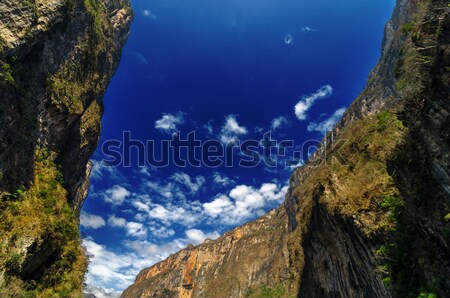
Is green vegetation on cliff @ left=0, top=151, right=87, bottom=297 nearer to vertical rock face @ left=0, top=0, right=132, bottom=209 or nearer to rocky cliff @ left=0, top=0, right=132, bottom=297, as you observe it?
rocky cliff @ left=0, top=0, right=132, bottom=297

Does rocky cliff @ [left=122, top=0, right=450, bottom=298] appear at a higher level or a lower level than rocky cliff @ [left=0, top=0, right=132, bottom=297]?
lower

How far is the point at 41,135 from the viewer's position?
994 inches

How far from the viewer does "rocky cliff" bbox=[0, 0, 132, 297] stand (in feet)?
60.0

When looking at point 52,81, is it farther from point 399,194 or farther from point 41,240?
point 399,194

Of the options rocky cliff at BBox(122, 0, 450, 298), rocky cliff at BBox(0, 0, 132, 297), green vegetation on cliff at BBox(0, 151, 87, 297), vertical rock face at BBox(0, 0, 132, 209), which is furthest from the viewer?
vertical rock face at BBox(0, 0, 132, 209)

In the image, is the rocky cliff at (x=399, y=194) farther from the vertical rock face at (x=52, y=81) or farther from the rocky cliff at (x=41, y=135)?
the vertical rock face at (x=52, y=81)

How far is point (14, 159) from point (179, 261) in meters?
182

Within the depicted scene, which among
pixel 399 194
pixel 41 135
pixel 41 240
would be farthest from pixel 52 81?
pixel 399 194

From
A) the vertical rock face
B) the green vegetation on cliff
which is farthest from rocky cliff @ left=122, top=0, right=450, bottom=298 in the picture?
the vertical rock face

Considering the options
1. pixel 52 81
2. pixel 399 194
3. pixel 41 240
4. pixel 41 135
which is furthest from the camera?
pixel 52 81

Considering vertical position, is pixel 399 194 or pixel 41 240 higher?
pixel 41 240

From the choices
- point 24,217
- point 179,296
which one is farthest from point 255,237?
point 24,217

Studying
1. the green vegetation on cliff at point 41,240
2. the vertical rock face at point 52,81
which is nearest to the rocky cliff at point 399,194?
the green vegetation on cliff at point 41,240

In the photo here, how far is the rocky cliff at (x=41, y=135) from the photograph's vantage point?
18281mm
